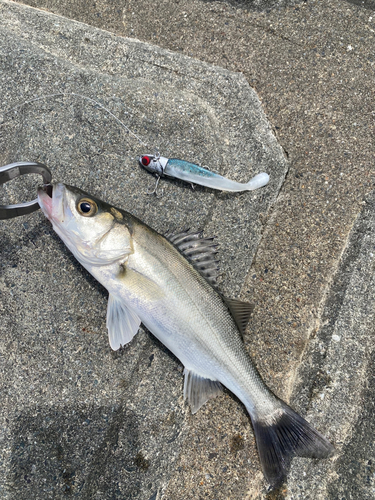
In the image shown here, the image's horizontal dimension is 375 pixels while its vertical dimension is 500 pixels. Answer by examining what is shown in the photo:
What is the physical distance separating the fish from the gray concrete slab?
7.0 inches

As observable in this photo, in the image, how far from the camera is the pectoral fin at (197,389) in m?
2.42

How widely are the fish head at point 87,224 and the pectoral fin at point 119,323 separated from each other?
0.98ft

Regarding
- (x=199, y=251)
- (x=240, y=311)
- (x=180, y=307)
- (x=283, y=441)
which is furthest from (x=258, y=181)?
(x=283, y=441)

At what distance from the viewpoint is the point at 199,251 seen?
246cm

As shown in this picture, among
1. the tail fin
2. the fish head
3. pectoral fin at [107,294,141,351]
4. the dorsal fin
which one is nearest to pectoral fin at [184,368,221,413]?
the tail fin

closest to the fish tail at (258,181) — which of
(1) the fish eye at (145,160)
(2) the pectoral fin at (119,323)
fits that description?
(1) the fish eye at (145,160)

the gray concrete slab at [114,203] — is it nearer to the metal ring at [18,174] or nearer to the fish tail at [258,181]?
the fish tail at [258,181]

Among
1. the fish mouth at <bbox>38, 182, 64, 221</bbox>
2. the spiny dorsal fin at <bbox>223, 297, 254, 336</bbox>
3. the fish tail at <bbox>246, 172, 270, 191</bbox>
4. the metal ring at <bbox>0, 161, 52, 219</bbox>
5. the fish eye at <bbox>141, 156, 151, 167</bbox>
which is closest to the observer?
the metal ring at <bbox>0, 161, 52, 219</bbox>

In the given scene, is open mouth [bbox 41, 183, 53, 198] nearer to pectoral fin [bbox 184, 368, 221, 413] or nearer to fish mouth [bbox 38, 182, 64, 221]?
fish mouth [bbox 38, 182, 64, 221]

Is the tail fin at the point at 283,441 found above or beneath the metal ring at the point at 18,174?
beneath

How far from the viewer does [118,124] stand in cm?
263

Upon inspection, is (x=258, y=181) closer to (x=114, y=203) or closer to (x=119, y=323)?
(x=114, y=203)

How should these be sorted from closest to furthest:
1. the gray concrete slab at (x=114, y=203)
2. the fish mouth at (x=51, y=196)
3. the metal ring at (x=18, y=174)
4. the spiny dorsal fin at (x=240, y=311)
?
the metal ring at (x=18, y=174) → the fish mouth at (x=51, y=196) → the gray concrete slab at (x=114, y=203) → the spiny dorsal fin at (x=240, y=311)

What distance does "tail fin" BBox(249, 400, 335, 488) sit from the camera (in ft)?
7.69
